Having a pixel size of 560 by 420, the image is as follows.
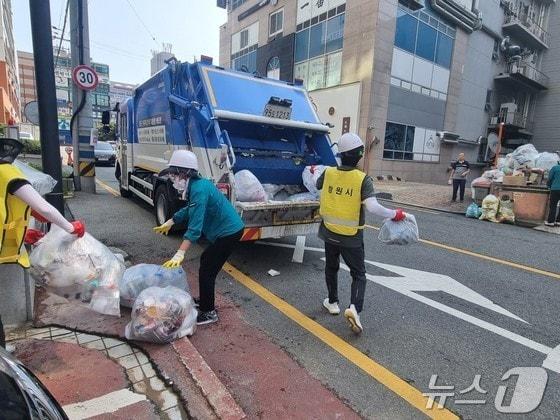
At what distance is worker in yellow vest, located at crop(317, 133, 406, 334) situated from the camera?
328cm

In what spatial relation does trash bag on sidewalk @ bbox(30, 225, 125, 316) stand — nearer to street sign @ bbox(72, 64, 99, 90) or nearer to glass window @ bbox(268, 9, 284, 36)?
street sign @ bbox(72, 64, 99, 90)

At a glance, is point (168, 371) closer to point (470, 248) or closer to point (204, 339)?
point (204, 339)

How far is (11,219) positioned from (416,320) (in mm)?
3389

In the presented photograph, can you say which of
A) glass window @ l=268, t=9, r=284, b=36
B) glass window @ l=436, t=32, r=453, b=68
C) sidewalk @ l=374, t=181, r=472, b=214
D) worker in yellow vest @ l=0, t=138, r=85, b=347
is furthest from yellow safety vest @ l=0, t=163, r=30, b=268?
glass window @ l=268, t=9, r=284, b=36

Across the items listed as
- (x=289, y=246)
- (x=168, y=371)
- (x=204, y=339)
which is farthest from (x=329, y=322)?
(x=289, y=246)

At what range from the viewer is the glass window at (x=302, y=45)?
21562 millimetres

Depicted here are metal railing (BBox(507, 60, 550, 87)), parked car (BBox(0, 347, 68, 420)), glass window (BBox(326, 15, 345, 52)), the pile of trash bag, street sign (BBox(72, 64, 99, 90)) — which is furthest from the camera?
metal railing (BBox(507, 60, 550, 87))

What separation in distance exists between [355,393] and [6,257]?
7.93 feet

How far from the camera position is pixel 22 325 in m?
3.11

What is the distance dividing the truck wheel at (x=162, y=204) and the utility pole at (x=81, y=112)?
5.08m

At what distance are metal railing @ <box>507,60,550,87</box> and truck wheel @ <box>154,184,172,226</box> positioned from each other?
27578mm

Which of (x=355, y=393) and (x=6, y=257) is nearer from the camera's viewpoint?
(x=6, y=257)

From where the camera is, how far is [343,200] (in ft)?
11.0

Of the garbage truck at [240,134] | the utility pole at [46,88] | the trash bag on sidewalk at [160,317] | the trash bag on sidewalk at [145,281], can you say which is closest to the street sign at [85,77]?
the garbage truck at [240,134]
